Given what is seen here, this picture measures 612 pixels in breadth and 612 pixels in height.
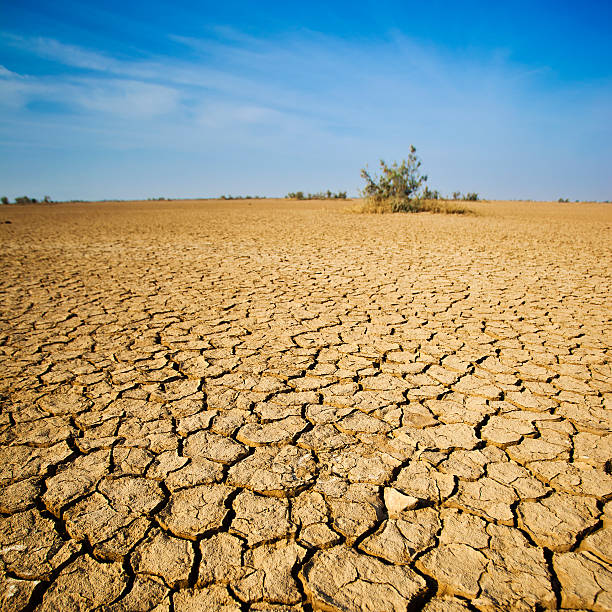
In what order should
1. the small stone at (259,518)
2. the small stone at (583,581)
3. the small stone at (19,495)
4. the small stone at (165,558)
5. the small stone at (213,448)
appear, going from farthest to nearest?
the small stone at (213,448), the small stone at (19,495), the small stone at (259,518), the small stone at (165,558), the small stone at (583,581)

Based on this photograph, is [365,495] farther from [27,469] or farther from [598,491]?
[27,469]

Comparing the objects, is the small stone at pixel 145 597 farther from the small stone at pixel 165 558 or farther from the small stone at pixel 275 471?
the small stone at pixel 275 471

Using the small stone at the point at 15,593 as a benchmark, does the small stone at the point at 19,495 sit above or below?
above

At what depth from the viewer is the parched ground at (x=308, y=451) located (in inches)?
48.1

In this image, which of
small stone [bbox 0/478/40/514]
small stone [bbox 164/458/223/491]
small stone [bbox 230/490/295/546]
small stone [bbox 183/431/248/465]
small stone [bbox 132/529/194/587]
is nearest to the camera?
small stone [bbox 132/529/194/587]

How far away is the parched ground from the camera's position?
1222mm

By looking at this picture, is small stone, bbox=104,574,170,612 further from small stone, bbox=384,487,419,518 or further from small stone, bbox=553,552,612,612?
small stone, bbox=553,552,612,612

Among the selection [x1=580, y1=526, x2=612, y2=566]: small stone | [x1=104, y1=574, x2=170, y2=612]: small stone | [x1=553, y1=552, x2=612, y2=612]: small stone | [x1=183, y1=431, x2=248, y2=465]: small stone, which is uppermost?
[x1=183, y1=431, x2=248, y2=465]: small stone

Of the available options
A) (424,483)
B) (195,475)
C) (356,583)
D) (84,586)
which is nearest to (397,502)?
(424,483)

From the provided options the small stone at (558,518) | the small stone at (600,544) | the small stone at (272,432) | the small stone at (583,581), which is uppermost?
the small stone at (272,432)

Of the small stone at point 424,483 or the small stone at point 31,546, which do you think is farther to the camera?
the small stone at point 424,483

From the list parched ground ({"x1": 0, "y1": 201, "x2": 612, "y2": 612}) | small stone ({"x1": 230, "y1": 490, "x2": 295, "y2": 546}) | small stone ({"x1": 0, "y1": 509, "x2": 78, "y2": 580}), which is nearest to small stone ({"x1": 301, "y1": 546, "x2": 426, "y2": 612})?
parched ground ({"x1": 0, "y1": 201, "x2": 612, "y2": 612})

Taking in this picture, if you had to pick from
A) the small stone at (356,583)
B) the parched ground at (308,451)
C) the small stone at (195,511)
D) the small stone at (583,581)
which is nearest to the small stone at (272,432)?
the parched ground at (308,451)

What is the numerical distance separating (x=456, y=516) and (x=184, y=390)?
4.95 feet
